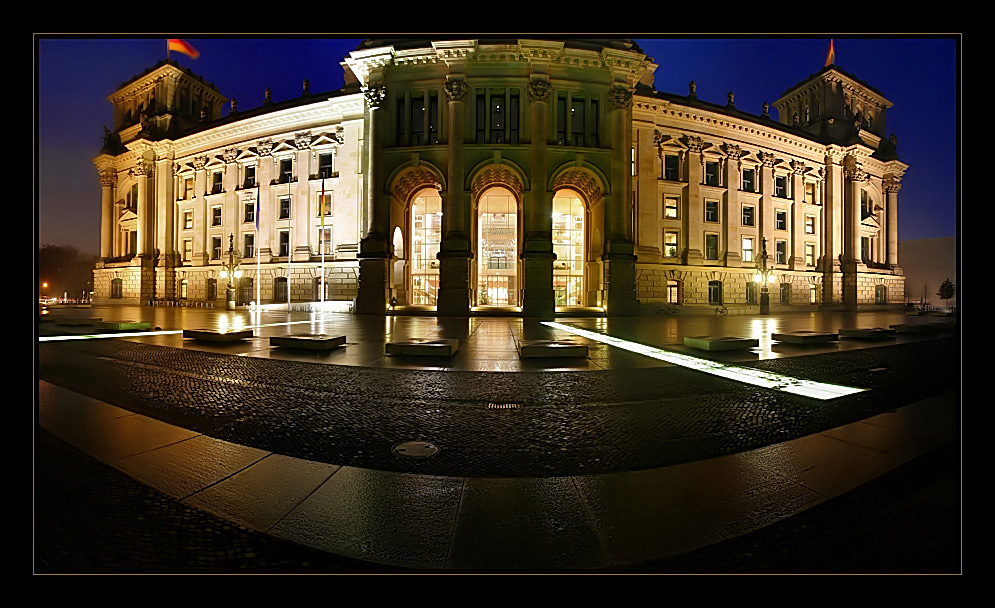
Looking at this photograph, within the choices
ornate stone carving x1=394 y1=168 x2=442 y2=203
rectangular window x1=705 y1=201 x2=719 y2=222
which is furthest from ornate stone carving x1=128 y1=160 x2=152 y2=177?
rectangular window x1=705 y1=201 x2=719 y2=222

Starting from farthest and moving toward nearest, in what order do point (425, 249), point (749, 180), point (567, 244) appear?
point (425, 249)
point (567, 244)
point (749, 180)

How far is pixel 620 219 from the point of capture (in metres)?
31.2

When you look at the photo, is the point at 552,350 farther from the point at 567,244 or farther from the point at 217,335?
the point at 567,244

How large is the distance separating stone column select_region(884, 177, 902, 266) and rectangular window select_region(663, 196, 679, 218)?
99.1ft

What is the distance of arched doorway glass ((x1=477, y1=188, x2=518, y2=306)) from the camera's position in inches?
1661

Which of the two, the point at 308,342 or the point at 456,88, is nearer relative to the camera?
the point at 308,342

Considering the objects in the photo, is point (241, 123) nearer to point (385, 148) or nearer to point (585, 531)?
point (385, 148)

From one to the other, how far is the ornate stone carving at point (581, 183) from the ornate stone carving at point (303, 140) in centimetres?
2378

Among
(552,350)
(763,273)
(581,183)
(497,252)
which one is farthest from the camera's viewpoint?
(497,252)

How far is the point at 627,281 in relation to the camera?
30562 mm

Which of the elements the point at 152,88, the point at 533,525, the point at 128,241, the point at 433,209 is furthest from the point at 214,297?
the point at 533,525

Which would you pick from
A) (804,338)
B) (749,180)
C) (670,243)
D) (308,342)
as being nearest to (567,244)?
(670,243)

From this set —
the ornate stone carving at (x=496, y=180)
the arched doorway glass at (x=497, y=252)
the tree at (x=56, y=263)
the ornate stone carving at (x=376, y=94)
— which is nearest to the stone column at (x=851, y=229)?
the arched doorway glass at (x=497, y=252)

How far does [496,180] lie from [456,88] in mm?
7675
